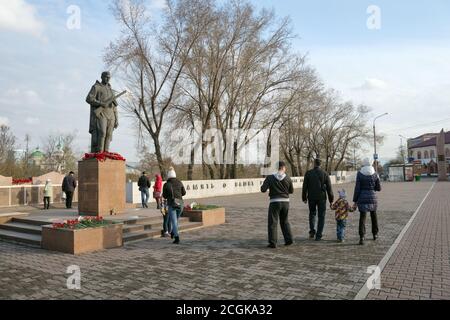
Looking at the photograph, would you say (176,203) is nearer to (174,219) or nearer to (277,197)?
(174,219)

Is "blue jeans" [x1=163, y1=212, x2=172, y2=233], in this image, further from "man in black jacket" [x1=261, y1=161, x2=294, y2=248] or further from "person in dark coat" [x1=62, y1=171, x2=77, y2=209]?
"person in dark coat" [x1=62, y1=171, x2=77, y2=209]

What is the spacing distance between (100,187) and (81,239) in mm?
3484

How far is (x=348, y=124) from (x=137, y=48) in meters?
36.7

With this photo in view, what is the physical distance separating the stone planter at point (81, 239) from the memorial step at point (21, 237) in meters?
0.65

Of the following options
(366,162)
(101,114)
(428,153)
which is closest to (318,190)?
(366,162)

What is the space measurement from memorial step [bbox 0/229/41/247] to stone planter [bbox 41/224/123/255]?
655mm

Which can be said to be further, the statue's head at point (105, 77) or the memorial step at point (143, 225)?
the statue's head at point (105, 77)

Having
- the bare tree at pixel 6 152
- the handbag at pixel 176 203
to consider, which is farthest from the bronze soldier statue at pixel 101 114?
the bare tree at pixel 6 152

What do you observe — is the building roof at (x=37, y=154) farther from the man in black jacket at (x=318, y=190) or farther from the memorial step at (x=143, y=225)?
the man in black jacket at (x=318, y=190)

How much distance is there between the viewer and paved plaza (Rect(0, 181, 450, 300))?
5.23 m

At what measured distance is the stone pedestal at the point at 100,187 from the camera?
37.2 ft

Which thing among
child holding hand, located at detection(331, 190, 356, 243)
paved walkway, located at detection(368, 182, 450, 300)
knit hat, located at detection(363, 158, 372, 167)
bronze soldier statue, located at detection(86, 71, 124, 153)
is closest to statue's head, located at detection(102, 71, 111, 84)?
bronze soldier statue, located at detection(86, 71, 124, 153)

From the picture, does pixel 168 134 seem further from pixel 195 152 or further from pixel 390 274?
pixel 390 274

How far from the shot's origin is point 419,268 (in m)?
6.32
